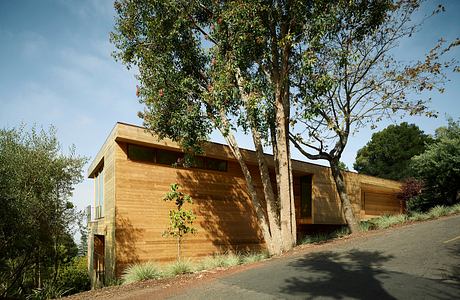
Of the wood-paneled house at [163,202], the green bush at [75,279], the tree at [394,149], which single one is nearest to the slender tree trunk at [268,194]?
the wood-paneled house at [163,202]

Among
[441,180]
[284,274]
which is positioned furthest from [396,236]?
[441,180]

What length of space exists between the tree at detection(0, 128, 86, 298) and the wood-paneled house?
5.63 feet

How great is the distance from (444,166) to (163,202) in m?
14.5

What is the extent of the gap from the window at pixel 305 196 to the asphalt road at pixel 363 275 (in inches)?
362

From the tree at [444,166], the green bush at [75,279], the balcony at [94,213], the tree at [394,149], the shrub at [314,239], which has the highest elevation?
the tree at [394,149]

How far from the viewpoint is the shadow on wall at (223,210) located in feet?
47.0

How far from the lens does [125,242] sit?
38.7 ft

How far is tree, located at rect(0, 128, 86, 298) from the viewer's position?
11.8 meters

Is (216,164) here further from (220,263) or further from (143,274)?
(143,274)

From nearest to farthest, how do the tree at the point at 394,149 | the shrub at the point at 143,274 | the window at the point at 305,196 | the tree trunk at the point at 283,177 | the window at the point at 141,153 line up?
the shrub at the point at 143,274, the tree trunk at the point at 283,177, the window at the point at 141,153, the window at the point at 305,196, the tree at the point at 394,149

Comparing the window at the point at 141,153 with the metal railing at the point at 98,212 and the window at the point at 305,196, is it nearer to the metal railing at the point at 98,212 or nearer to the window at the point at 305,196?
the metal railing at the point at 98,212

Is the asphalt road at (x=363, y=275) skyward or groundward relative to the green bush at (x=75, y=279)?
skyward

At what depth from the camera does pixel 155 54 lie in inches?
443

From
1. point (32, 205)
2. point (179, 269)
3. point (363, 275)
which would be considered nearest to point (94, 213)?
point (32, 205)
